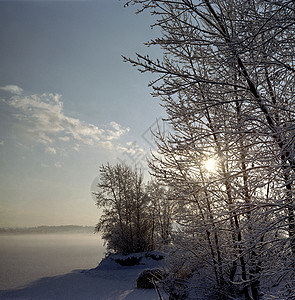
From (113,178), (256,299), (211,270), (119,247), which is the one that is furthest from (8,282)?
(256,299)

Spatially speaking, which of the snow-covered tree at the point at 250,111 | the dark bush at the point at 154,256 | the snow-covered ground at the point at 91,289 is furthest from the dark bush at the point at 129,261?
the snow-covered tree at the point at 250,111

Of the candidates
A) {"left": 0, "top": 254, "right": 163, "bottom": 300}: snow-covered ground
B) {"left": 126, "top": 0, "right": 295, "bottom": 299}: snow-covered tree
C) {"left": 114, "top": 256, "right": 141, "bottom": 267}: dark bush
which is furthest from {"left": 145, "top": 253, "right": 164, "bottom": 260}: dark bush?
{"left": 126, "top": 0, "right": 295, "bottom": 299}: snow-covered tree

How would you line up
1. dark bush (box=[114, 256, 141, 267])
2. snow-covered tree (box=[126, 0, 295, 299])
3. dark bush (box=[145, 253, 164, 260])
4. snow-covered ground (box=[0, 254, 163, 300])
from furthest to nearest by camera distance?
dark bush (box=[114, 256, 141, 267])
dark bush (box=[145, 253, 164, 260])
snow-covered ground (box=[0, 254, 163, 300])
snow-covered tree (box=[126, 0, 295, 299])

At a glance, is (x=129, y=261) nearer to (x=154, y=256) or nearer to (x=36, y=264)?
(x=154, y=256)

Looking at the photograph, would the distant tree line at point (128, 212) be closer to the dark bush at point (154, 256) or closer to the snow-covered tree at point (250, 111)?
the dark bush at point (154, 256)

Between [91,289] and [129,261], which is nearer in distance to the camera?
[91,289]

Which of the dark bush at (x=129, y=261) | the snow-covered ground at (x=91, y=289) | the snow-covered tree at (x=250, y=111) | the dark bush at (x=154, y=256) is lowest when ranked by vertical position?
the snow-covered ground at (x=91, y=289)

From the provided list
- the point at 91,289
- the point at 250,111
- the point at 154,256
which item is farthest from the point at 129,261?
the point at 250,111

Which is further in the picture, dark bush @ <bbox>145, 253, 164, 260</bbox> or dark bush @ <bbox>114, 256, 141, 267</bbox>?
dark bush @ <bbox>114, 256, 141, 267</bbox>

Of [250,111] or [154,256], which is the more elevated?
[250,111]

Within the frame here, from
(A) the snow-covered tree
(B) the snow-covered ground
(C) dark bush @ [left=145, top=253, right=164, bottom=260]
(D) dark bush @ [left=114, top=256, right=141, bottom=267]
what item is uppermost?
(A) the snow-covered tree

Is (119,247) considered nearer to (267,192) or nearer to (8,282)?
(8,282)

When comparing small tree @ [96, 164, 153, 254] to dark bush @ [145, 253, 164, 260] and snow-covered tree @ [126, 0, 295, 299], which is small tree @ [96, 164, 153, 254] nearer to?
dark bush @ [145, 253, 164, 260]

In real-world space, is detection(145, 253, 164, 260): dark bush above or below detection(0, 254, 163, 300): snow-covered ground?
above
